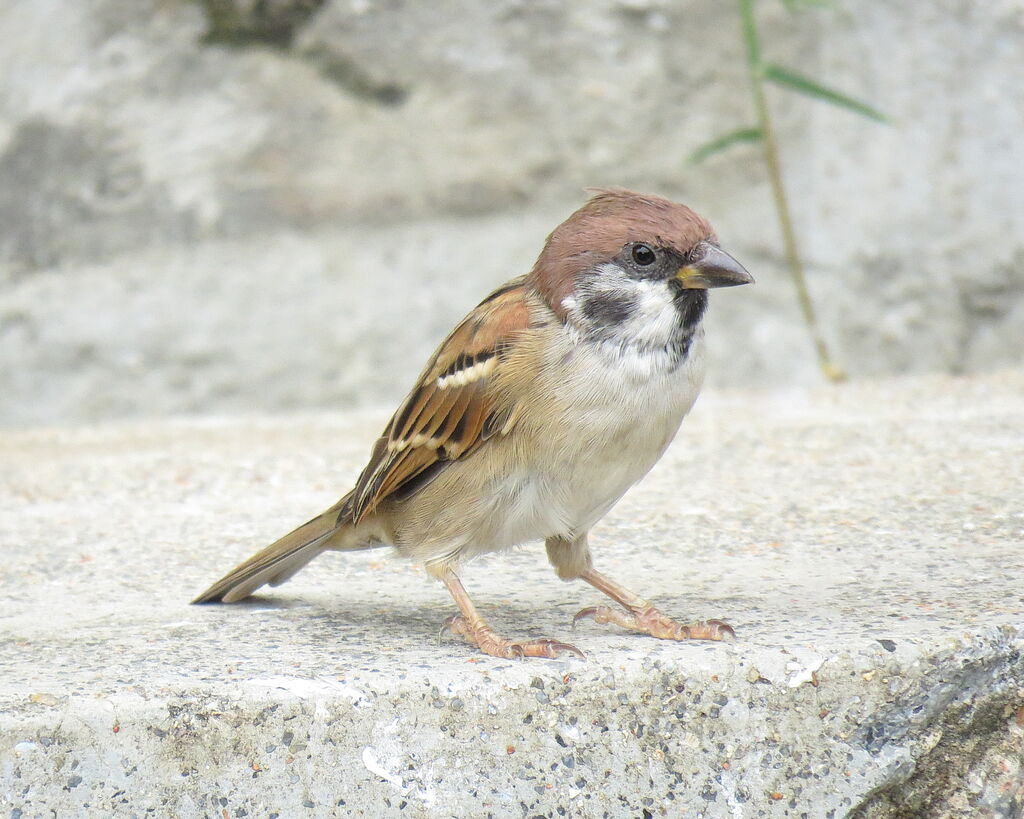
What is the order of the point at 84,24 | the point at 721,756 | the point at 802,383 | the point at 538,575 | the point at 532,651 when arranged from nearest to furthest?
the point at 721,756, the point at 532,651, the point at 538,575, the point at 84,24, the point at 802,383

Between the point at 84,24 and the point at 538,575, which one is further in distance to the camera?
the point at 84,24

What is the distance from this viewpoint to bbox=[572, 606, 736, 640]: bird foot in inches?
98.2

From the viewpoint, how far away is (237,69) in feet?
15.8

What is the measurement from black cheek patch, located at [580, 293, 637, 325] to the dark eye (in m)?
0.07

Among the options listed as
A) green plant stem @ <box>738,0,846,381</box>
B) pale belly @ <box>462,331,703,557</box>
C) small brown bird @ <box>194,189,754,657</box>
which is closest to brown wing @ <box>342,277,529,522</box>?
small brown bird @ <box>194,189,754,657</box>

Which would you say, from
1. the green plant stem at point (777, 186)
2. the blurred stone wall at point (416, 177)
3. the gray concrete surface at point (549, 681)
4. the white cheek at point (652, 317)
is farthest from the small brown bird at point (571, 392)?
the blurred stone wall at point (416, 177)

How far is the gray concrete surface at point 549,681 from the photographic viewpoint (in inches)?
87.1

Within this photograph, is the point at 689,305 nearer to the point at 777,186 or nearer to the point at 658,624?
the point at 658,624

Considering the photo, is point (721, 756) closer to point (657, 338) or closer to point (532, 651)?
point (532, 651)

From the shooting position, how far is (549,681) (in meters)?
2.33

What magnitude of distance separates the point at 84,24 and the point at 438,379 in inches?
103

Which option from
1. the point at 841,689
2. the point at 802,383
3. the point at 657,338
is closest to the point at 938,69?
the point at 802,383

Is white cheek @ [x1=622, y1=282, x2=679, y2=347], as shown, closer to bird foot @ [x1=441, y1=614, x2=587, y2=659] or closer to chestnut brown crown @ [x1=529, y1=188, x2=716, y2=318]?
chestnut brown crown @ [x1=529, y1=188, x2=716, y2=318]

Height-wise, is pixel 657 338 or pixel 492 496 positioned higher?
pixel 657 338
